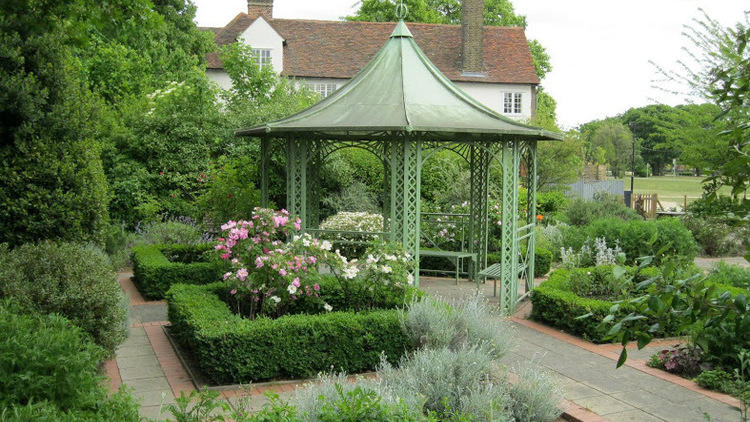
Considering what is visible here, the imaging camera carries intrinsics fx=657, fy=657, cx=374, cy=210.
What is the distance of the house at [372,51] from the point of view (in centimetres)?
3422

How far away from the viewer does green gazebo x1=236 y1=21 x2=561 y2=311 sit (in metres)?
9.23

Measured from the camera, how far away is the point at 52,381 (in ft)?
13.7

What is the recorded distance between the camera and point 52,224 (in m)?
10.0

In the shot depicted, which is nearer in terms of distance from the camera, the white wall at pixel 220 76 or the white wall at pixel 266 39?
the white wall at pixel 266 39

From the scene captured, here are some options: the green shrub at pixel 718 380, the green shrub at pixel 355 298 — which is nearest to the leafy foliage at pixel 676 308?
the green shrub at pixel 718 380

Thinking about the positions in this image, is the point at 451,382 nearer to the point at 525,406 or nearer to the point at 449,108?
the point at 525,406

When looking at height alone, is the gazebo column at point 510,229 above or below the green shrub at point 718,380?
above

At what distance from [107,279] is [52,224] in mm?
3720

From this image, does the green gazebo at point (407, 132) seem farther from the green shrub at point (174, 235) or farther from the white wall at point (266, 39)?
the white wall at point (266, 39)

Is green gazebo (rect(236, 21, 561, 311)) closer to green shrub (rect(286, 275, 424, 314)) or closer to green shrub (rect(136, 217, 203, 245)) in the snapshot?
green shrub (rect(286, 275, 424, 314))

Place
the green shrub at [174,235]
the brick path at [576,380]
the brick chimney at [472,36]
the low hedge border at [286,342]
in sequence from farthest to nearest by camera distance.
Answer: the brick chimney at [472,36] → the green shrub at [174,235] → the low hedge border at [286,342] → the brick path at [576,380]

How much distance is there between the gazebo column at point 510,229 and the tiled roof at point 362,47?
25.1 metres

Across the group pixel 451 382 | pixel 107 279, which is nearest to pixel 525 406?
pixel 451 382

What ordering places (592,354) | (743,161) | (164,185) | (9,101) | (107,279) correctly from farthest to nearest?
1. (164,185)
2. (9,101)
3. (592,354)
4. (107,279)
5. (743,161)
